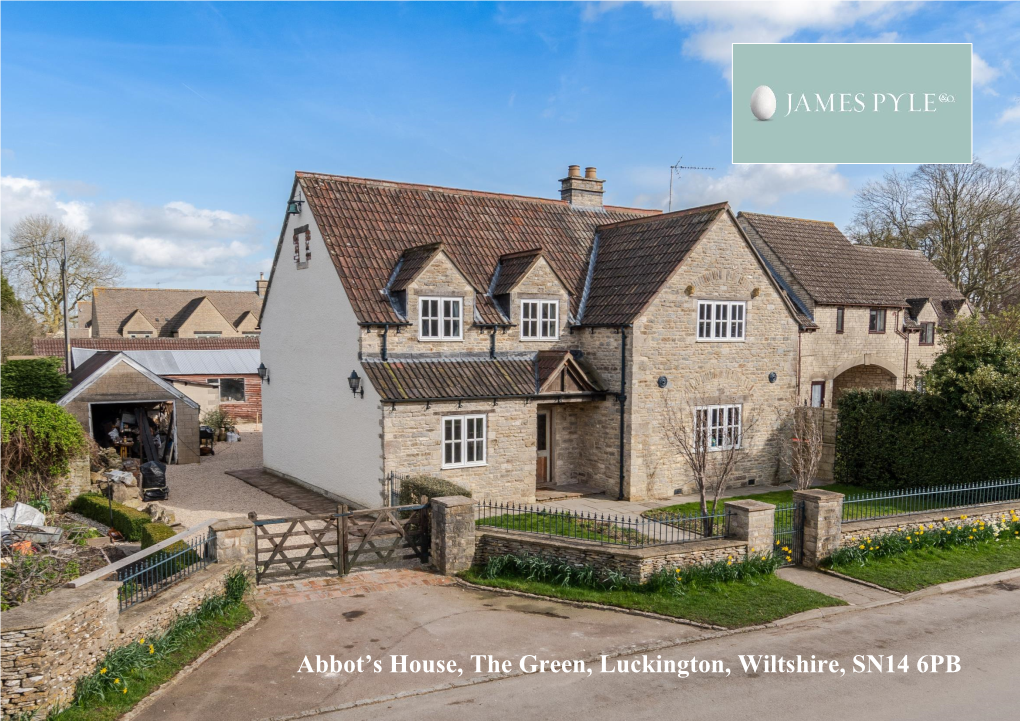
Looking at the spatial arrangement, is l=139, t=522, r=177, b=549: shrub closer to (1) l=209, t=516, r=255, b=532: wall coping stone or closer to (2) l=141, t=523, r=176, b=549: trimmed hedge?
(2) l=141, t=523, r=176, b=549: trimmed hedge

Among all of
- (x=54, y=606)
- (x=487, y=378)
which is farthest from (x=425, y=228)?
(x=54, y=606)

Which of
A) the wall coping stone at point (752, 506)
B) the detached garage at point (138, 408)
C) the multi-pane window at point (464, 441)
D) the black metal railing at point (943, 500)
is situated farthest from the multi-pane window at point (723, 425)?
the detached garage at point (138, 408)

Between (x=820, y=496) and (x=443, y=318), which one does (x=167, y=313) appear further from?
(x=820, y=496)

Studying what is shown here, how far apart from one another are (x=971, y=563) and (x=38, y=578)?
674 inches

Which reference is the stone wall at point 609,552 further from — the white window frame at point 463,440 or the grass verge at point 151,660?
the grass verge at point 151,660

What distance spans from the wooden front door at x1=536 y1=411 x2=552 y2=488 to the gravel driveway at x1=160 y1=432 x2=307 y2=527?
685 centimetres

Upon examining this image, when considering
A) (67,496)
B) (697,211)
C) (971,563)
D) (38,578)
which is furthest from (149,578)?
A: (697,211)

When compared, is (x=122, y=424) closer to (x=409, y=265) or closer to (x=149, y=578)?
(x=409, y=265)

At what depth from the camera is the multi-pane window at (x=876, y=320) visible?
94.5ft

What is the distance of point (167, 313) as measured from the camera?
6494 cm

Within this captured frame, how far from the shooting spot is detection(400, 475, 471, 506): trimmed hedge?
16000 millimetres

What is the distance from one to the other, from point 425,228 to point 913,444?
604 inches

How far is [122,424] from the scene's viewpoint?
28078mm

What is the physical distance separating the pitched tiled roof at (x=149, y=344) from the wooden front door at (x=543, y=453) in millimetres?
24071
